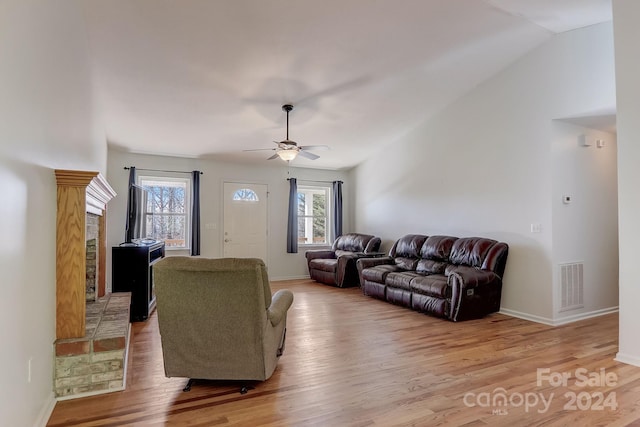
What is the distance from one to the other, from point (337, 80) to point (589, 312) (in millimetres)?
4452

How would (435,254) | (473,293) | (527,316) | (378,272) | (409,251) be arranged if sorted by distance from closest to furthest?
(473,293) → (527,316) → (435,254) → (378,272) → (409,251)

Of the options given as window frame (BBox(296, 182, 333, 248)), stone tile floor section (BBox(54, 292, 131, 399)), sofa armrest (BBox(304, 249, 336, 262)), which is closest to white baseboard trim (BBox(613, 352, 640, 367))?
stone tile floor section (BBox(54, 292, 131, 399))

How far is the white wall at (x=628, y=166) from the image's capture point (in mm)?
3158

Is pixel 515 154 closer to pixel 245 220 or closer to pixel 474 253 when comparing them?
pixel 474 253

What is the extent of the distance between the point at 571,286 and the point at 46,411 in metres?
5.43

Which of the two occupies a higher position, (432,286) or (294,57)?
(294,57)

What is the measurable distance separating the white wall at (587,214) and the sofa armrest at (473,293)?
698 millimetres

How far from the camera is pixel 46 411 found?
2285 millimetres

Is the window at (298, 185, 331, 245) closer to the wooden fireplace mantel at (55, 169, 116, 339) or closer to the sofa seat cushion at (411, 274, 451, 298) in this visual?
the sofa seat cushion at (411, 274, 451, 298)

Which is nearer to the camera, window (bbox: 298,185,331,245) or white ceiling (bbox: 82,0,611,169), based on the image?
white ceiling (bbox: 82,0,611,169)

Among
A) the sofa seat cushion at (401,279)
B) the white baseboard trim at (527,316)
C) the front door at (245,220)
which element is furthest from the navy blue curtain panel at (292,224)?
the white baseboard trim at (527,316)

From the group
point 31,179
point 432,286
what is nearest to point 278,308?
point 31,179

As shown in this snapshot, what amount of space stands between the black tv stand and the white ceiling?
192 centimetres

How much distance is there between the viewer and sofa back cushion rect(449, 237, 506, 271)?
4809mm
